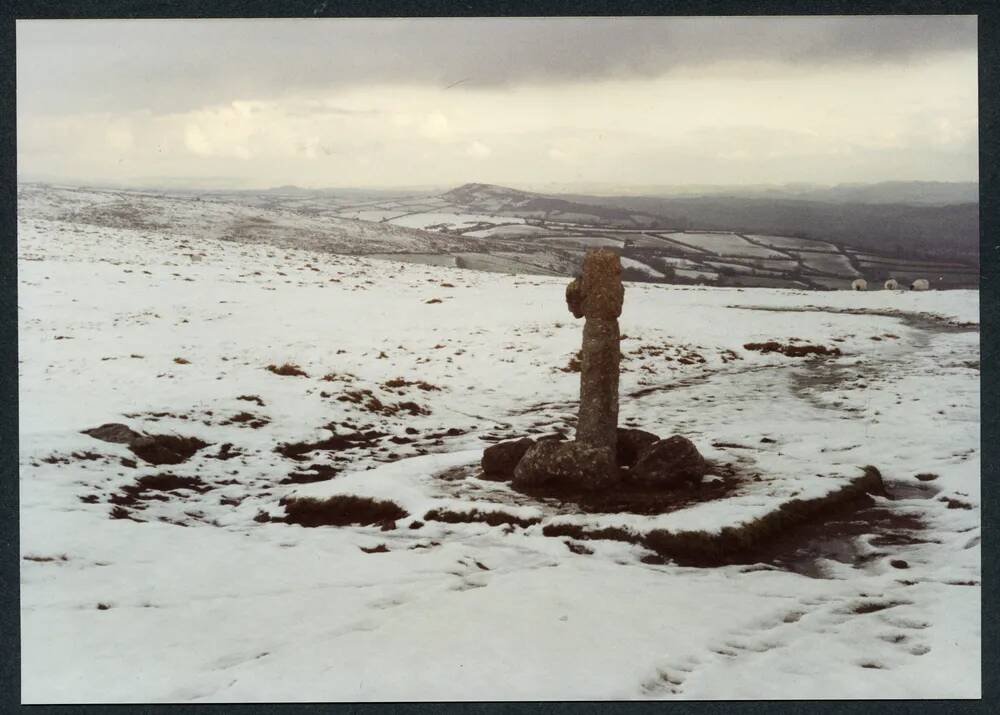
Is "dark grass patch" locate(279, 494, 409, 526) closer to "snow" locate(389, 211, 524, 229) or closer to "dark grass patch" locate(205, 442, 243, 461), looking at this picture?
"dark grass patch" locate(205, 442, 243, 461)

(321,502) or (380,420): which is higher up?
(380,420)

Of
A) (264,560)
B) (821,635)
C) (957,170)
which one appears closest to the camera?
(821,635)

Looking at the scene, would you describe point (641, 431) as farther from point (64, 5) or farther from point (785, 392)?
point (64, 5)

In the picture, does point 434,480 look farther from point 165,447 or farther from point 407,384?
point 165,447

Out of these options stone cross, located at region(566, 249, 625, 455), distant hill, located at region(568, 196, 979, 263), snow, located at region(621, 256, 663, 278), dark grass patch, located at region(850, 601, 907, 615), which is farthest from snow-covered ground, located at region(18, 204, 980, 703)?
stone cross, located at region(566, 249, 625, 455)

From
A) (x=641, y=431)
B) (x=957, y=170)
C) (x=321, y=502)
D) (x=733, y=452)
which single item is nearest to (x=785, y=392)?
(x=733, y=452)

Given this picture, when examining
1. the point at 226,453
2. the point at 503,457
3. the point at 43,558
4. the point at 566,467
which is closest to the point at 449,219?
the point at 503,457

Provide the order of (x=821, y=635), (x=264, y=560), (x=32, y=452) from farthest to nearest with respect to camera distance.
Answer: (x=32, y=452) < (x=264, y=560) < (x=821, y=635)
